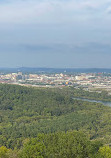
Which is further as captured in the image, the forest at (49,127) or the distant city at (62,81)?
the distant city at (62,81)

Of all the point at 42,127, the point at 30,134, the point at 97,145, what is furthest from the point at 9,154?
the point at 42,127

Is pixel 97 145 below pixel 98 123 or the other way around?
the other way around

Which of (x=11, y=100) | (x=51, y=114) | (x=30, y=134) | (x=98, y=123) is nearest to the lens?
(x=30, y=134)

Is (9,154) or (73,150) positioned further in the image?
A: (9,154)

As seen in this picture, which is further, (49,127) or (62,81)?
(62,81)

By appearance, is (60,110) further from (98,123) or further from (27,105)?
(98,123)

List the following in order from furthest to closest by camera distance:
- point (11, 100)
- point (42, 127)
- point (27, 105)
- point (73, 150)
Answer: point (11, 100)
point (27, 105)
point (42, 127)
point (73, 150)

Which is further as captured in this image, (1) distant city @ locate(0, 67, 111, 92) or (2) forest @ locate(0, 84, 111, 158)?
(1) distant city @ locate(0, 67, 111, 92)

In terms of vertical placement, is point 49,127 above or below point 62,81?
below
